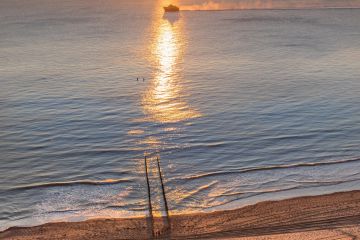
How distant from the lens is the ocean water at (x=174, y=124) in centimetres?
2798

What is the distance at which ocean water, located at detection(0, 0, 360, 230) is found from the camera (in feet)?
91.8

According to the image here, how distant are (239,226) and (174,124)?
55.7 feet

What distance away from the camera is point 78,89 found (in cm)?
5059

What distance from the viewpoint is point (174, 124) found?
39.4m

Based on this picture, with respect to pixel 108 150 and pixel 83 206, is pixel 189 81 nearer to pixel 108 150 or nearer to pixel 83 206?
pixel 108 150

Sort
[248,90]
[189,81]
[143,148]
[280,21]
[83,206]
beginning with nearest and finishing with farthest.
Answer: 1. [83,206]
2. [143,148]
3. [248,90]
4. [189,81]
5. [280,21]

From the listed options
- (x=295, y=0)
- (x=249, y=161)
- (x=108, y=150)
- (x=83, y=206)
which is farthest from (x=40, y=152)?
(x=295, y=0)

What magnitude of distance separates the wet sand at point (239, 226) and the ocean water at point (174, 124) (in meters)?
1.13

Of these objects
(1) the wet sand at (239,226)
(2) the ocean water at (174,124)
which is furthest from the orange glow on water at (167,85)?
(1) the wet sand at (239,226)

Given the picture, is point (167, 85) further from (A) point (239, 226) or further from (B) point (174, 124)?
(A) point (239, 226)

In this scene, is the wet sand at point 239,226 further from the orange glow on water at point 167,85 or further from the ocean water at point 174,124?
the orange glow on water at point 167,85

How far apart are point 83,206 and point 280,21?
302ft

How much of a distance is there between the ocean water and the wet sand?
1127mm

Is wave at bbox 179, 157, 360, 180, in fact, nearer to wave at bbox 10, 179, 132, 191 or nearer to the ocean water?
the ocean water
